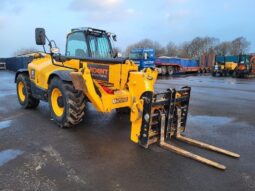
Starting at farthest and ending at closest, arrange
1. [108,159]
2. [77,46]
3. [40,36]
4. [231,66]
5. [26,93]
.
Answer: [231,66], [26,93], [77,46], [40,36], [108,159]

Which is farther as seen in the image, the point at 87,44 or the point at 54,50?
the point at 87,44

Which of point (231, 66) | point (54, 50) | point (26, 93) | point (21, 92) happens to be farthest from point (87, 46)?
point (231, 66)

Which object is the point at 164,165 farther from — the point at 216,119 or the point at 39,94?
the point at 39,94

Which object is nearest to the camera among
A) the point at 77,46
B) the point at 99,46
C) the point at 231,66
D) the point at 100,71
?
the point at 100,71

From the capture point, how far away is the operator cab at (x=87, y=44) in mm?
6162

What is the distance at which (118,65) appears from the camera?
5141 millimetres

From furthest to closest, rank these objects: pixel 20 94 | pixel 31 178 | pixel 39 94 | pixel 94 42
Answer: pixel 20 94 → pixel 39 94 → pixel 94 42 → pixel 31 178

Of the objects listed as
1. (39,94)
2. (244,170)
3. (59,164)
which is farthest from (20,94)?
(244,170)

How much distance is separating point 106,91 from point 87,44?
1604 millimetres

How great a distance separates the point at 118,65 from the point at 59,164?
232 centimetres

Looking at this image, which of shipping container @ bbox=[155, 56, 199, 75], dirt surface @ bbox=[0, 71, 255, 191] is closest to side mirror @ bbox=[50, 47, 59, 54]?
dirt surface @ bbox=[0, 71, 255, 191]

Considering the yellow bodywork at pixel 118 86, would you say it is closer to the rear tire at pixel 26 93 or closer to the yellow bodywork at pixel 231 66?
the rear tire at pixel 26 93

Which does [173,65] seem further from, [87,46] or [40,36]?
[40,36]

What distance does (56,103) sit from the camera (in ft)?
20.1
